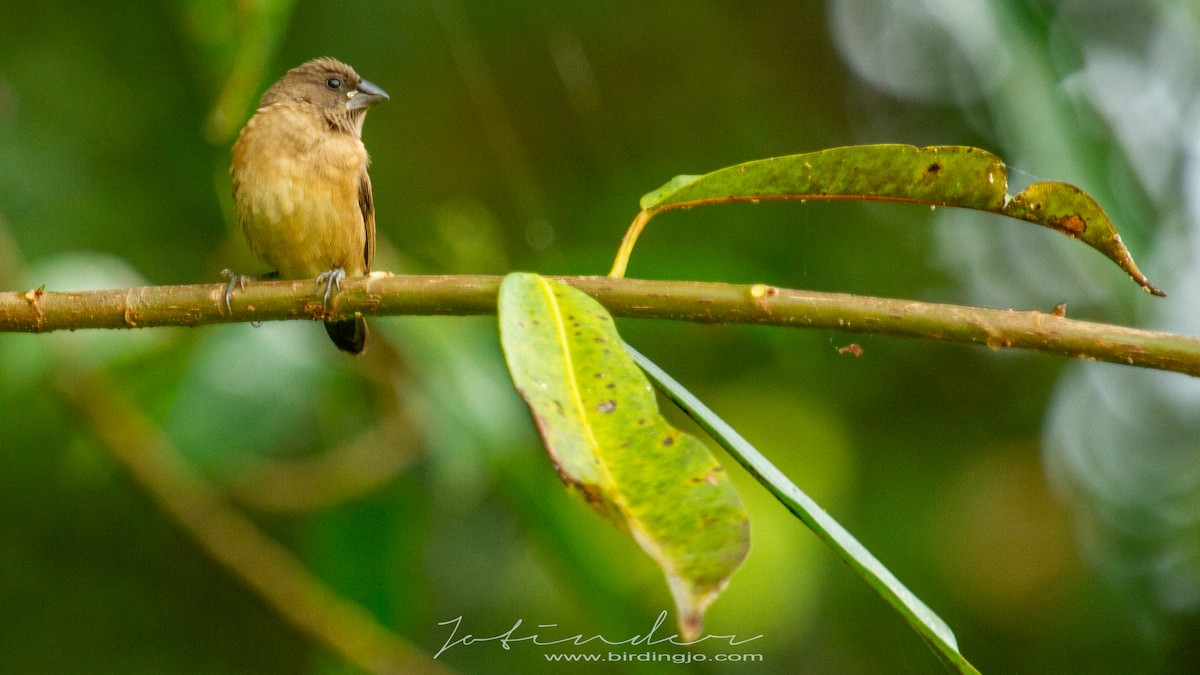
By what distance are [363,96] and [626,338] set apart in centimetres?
133

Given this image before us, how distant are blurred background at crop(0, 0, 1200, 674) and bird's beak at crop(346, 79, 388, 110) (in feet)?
1.24

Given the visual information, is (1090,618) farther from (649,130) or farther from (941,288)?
(649,130)

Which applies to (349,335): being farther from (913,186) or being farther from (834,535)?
(834,535)

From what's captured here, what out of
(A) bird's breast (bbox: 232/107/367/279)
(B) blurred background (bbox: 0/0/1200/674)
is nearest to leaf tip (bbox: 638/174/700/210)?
(B) blurred background (bbox: 0/0/1200/674)

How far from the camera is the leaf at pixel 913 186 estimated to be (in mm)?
1607

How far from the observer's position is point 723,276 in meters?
3.43

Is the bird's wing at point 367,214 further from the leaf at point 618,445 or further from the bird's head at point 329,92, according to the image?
the leaf at point 618,445

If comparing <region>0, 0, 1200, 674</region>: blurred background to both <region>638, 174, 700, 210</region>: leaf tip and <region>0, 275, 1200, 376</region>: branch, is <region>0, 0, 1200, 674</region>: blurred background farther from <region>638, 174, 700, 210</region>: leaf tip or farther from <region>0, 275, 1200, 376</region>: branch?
<region>638, 174, 700, 210</region>: leaf tip

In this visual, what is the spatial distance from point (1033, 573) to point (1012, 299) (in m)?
1.37

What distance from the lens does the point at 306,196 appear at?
374 cm

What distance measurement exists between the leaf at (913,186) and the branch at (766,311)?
0.13 m

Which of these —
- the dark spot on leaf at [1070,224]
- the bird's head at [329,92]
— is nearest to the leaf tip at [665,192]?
the dark spot on leaf at [1070,224]

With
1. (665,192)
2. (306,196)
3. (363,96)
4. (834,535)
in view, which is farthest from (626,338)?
(834,535)

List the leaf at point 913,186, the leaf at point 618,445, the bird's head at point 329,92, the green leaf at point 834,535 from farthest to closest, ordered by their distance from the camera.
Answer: the bird's head at point 329,92, the leaf at point 913,186, the green leaf at point 834,535, the leaf at point 618,445
